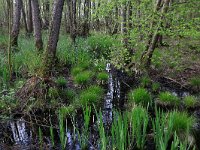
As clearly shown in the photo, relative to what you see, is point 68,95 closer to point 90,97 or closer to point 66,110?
point 90,97

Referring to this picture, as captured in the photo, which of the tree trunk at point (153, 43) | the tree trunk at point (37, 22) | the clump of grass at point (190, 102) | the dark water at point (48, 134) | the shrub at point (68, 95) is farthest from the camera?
the tree trunk at point (37, 22)

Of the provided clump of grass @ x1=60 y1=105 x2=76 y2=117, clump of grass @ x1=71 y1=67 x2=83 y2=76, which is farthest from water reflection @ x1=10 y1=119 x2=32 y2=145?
clump of grass @ x1=71 y1=67 x2=83 y2=76

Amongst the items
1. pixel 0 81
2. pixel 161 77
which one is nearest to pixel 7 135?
pixel 0 81

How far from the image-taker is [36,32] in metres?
10.4

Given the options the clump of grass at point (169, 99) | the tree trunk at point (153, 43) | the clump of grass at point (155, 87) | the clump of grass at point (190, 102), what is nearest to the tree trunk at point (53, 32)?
the tree trunk at point (153, 43)

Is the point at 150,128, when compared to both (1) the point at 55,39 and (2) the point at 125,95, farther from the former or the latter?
(1) the point at 55,39

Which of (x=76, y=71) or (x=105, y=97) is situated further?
(x=76, y=71)

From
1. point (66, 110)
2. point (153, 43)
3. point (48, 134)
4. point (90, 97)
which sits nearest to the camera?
point (48, 134)

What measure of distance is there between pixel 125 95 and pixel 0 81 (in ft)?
11.6

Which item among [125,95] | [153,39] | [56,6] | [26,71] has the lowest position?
[125,95]

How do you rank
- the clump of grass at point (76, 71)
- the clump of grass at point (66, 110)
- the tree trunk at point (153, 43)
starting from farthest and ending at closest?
1. the clump of grass at point (76, 71)
2. the tree trunk at point (153, 43)
3. the clump of grass at point (66, 110)

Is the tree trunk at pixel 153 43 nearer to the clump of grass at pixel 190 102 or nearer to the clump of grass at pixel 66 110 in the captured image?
the clump of grass at pixel 190 102

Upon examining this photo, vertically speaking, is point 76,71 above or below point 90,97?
below

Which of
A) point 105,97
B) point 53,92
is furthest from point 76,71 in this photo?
point 53,92
